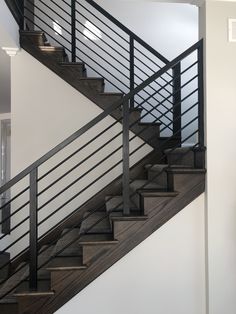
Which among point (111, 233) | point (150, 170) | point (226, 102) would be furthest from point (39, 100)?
point (226, 102)

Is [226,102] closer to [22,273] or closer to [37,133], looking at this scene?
[37,133]

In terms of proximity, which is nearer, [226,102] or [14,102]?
[226,102]

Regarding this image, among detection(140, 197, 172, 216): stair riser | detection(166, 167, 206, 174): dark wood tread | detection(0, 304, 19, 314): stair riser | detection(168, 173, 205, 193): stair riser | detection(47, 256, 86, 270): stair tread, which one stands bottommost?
detection(0, 304, 19, 314): stair riser

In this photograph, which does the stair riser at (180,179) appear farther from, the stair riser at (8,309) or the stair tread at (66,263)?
the stair riser at (8,309)

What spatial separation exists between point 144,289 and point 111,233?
508 millimetres

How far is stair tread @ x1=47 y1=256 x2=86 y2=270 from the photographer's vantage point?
2230 mm

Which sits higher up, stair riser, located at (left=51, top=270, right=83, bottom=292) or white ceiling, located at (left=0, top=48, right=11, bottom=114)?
white ceiling, located at (left=0, top=48, right=11, bottom=114)

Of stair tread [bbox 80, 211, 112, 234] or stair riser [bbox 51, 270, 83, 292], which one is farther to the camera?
stair tread [bbox 80, 211, 112, 234]

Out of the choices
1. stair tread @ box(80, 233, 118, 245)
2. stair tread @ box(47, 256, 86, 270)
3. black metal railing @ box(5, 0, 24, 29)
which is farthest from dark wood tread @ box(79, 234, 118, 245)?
black metal railing @ box(5, 0, 24, 29)

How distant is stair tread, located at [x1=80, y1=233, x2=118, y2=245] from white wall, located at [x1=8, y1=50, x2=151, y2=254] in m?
0.95

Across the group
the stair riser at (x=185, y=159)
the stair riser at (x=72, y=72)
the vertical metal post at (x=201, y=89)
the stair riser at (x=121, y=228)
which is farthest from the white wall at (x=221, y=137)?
the stair riser at (x=72, y=72)

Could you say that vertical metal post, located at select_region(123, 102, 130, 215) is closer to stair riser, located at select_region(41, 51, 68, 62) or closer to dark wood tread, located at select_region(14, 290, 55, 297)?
dark wood tread, located at select_region(14, 290, 55, 297)

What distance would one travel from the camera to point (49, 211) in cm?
341

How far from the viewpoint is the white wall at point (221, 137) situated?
243cm
